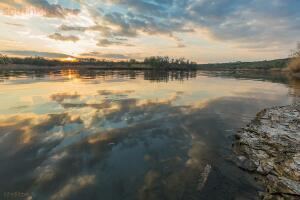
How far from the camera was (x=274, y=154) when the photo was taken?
33.9ft

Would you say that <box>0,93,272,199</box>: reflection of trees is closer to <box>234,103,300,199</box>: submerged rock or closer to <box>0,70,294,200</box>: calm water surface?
<box>0,70,294,200</box>: calm water surface

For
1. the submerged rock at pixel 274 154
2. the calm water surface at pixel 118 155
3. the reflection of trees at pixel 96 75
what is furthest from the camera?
the reflection of trees at pixel 96 75

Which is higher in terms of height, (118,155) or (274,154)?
(274,154)

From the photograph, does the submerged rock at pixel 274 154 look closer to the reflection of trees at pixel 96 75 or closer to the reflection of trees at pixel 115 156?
the reflection of trees at pixel 115 156

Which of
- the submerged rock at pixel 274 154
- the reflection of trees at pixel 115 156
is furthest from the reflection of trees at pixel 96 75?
the submerged rock at pixel 274 154

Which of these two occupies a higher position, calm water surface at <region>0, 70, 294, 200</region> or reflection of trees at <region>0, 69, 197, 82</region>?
reflection of trees at <region>0, 69, 197, 82</region>

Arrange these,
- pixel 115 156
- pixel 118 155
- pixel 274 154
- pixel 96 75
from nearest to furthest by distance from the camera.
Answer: pixel 274 154
pixel 115 156
pixel 118 155
pixel 96 75

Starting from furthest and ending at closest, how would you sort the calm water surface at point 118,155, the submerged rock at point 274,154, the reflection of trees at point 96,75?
the reflection of trees at point 96,75
the submerged rock at point 274,154
the calm water surface at point 118,155

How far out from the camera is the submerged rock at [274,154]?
7922mm

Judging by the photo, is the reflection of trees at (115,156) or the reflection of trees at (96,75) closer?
the reflection of trees at (115,156)

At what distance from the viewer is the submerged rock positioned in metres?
7.92

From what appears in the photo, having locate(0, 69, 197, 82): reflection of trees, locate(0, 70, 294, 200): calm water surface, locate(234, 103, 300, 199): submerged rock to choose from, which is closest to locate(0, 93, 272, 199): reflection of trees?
locate(0, 70, 294, 200): calm water surface

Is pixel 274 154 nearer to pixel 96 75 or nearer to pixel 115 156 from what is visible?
pixel 115 156

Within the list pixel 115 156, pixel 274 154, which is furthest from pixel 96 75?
pixel 274 154
